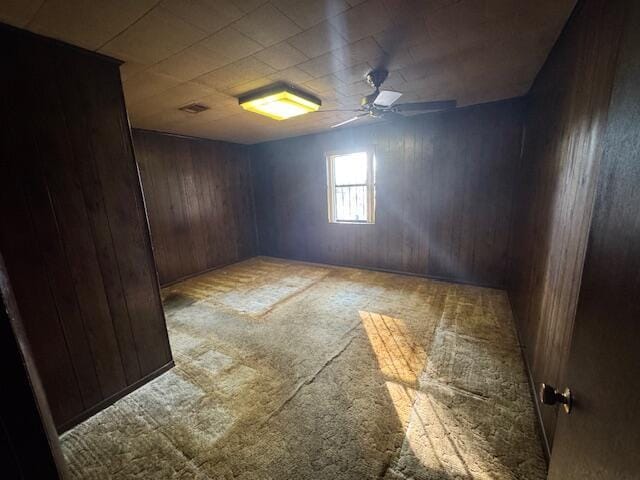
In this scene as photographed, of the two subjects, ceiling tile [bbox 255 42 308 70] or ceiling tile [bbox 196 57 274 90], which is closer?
ceiling tile [bbox 255 42 308 70]

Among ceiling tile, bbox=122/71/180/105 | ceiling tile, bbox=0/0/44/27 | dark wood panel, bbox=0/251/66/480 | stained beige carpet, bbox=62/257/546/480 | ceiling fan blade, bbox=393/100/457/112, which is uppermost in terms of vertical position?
ceiling tile, bbox=122/71/180/105

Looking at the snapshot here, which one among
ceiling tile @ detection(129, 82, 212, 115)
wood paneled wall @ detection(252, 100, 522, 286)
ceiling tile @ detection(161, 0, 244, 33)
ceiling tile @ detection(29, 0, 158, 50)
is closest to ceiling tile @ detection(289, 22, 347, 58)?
ceiling tile @ detection(161, 0, 244, 33)

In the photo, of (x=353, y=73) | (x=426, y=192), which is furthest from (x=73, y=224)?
(x=426, y=192)

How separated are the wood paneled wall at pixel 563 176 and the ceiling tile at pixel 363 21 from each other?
39.5 inches

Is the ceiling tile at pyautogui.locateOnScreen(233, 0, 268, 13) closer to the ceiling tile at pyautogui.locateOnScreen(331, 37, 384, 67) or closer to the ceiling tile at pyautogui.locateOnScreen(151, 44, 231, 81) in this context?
the ceiling tile at pyautogui.locateOnScreen(151, 44, 231, 81)

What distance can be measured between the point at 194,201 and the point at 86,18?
3432 millimetres

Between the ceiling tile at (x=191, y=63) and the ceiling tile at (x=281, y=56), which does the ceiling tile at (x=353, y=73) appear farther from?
the ceiling tile at (x=191, y=63)

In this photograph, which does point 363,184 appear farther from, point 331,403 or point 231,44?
point 331,403

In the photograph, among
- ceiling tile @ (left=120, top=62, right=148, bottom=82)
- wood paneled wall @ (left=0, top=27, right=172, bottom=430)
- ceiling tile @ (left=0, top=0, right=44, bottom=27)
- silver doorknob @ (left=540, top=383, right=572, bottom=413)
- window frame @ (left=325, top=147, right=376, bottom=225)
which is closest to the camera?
silver doorknob @ (left=540, top=383, right=572, bottom=413)

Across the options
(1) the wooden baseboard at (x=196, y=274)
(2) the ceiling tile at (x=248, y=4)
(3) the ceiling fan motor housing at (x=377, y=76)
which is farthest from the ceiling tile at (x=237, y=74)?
(1) the wooden baseboard at (x=196, y=274)

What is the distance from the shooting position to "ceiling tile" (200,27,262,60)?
1624 millimetres

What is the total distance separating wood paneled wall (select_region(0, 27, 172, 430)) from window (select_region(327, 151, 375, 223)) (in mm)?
3249

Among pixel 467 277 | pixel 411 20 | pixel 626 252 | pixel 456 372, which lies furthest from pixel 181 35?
pixel 467 277

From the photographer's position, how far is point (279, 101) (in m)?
2.62
